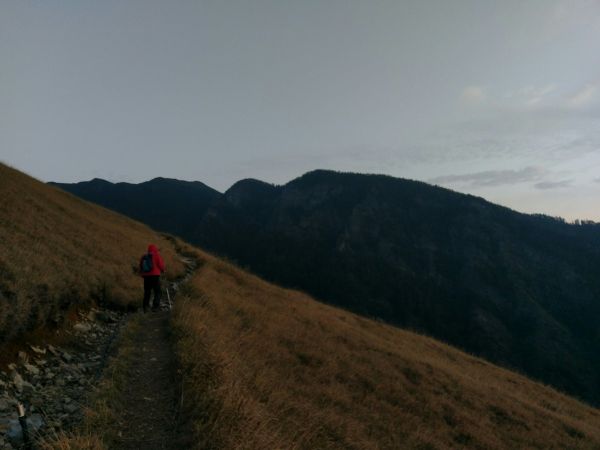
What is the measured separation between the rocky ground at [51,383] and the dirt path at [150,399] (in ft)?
2.22

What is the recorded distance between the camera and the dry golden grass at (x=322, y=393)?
21.2 feet

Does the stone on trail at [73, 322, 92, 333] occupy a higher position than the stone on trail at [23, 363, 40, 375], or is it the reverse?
the stone on trail at [73, 322, 92, 333]

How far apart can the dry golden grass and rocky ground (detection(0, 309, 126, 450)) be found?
1.69 meters

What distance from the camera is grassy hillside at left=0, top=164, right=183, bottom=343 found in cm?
864

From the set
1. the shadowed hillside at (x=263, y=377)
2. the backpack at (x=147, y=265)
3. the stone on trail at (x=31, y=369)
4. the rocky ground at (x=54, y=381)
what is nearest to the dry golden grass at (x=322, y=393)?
the shadowed hillside at (x=263, y=377)

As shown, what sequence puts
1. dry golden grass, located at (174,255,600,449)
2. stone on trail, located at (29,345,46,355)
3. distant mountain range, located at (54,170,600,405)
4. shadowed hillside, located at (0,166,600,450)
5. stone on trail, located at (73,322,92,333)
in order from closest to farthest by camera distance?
shadowed hillside, located at (0,166,600,450), dry golden grass, located at (174,255,600,449), stone on trail, located at (29,345,46,355), stone on trail, located at (73,322,92,333), distant mountain range, located at (54,170,600,405)

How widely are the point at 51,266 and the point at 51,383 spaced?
504cm

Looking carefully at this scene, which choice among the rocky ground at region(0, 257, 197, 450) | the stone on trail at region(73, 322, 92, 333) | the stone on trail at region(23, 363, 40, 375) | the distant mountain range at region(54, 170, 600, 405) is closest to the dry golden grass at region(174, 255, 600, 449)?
the rocky ground at region(0, 257, 197, 450)

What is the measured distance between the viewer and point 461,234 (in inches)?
7456

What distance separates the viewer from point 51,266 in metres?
11.2

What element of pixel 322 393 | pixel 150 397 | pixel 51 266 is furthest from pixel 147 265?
pixel 150 397

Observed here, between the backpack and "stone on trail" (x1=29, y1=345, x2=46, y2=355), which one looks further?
the backpack

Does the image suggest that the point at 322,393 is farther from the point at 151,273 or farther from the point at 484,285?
the point at 484,285

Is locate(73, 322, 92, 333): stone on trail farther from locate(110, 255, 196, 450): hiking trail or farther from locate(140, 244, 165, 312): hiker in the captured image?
locate(140, 244, 165, 312): hiker
